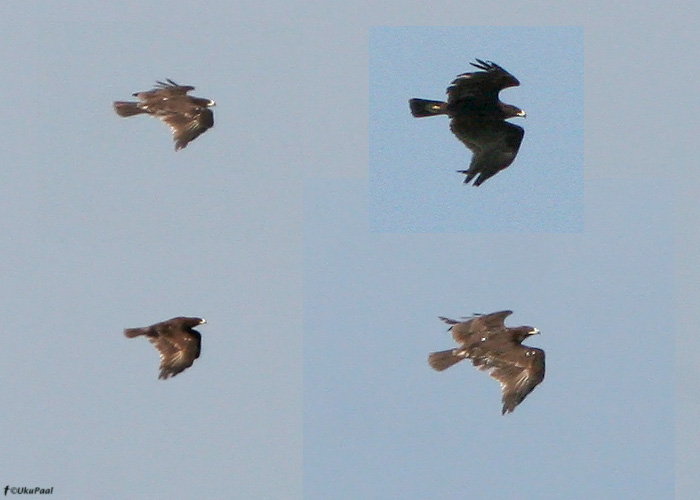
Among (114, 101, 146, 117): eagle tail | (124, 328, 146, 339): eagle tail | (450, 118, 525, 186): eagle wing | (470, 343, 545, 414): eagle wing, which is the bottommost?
(470, 343, 545, 414): eagle wing

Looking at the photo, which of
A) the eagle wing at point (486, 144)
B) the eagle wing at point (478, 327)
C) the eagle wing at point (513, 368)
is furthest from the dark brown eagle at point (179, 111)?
the eagle wing at point (513, 368)

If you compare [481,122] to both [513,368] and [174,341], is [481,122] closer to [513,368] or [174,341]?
[513,368]

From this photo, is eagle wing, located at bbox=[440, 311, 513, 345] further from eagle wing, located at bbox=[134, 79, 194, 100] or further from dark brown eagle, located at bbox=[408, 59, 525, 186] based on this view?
eagle wing, located at bbox=[134, 79, 194, 100]

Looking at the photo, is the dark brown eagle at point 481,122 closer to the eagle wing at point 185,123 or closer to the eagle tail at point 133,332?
the eagle wing at point 185,123

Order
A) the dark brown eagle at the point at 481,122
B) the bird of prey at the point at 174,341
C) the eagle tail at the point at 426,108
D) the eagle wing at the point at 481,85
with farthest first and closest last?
the bird of prey at the point at 174,341 < the eagle tail at the point at 426,108 < the dark brown eagle at the point at 481,122 < the eagle wing at the point at 481,85

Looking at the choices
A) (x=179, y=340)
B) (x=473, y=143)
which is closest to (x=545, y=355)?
→ (x=473, y=143)

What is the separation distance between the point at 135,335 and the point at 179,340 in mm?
415

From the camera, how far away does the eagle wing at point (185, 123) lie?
18.0 meters

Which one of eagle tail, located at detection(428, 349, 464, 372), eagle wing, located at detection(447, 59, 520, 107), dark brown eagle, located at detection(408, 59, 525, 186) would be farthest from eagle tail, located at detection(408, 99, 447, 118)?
eagle tail, located at detection(428, 349, 464, 372)

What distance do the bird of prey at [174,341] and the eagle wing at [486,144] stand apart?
2910 millimetres

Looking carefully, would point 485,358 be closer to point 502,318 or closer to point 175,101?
point 502,318

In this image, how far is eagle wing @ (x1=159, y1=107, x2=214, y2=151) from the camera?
59.0ft

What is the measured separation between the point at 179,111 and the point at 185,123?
13 centimetres

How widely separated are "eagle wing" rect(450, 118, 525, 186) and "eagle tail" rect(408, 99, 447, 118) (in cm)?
15
